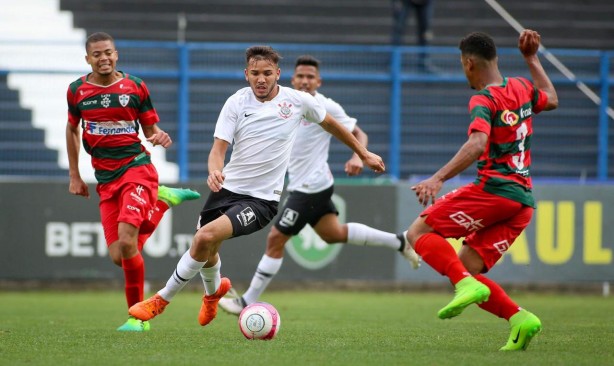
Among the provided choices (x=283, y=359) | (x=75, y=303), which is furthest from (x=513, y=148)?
(x=75, y=303)

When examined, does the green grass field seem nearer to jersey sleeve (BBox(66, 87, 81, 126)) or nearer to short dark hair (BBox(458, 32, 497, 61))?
jersey sleeve (BBox(66, 87, 81, 126))

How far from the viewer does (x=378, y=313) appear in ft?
33.3

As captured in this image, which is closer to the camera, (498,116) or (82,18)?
(498,116)

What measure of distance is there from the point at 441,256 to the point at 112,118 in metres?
3.10

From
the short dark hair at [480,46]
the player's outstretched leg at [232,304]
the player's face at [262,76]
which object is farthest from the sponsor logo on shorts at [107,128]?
the short dark hair at [480,46]

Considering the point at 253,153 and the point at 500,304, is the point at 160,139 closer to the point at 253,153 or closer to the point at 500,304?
the point at 253,153

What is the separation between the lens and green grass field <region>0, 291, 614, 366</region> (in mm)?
5809

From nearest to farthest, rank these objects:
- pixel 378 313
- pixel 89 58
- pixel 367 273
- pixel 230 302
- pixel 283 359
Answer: pixel 283 359 → pixel 89 58 → pixel 230 302 → pixel 378 313 → pixel 367 273

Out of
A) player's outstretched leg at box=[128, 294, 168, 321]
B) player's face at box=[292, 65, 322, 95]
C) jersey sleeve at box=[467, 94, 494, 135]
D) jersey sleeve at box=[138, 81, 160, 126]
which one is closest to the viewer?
jersey sleeve at box=[467, 94, 494, 135]

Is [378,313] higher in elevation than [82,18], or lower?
lower

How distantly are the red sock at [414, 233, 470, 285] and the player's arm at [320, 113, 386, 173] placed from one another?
41.6 inches

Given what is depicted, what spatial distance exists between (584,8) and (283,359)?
13373 millimetres

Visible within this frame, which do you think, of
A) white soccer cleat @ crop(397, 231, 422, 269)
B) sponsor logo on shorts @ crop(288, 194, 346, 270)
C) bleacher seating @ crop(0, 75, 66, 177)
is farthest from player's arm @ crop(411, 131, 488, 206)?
bleacher seating @ crop(0, 75, 66, 177)

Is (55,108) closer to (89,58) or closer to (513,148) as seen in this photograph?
(89,58)
